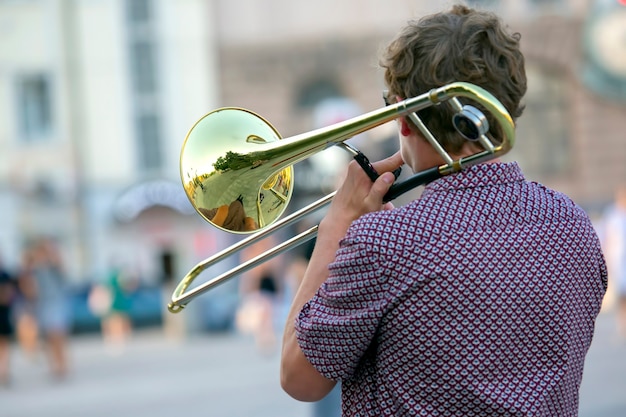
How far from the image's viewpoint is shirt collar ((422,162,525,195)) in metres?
1.81

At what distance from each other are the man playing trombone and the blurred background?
21.0 m

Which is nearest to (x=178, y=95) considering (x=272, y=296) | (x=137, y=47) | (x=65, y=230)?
(x=137, y=47)

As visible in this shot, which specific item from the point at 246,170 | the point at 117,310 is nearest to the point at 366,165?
the point at 246,170

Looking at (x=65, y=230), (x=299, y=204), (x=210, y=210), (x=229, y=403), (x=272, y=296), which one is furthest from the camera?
(x=65, y=230)

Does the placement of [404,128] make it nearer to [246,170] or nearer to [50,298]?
[246,170]

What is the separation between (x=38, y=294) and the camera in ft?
38.8

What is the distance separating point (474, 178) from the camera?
5.97 feet

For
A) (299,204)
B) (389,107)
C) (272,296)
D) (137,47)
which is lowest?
(389,107)

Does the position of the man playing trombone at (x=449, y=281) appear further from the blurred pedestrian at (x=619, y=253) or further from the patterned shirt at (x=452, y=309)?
the blurred pedestrian at (x=619, y=253)

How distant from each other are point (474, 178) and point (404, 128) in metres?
0.17

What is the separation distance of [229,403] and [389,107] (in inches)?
265

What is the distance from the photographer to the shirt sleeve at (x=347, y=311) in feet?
5.65

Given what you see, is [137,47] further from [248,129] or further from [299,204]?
[248,129]

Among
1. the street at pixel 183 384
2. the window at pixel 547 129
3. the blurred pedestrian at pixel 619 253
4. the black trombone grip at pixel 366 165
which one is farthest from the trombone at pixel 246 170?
the window at pixel 547 129
